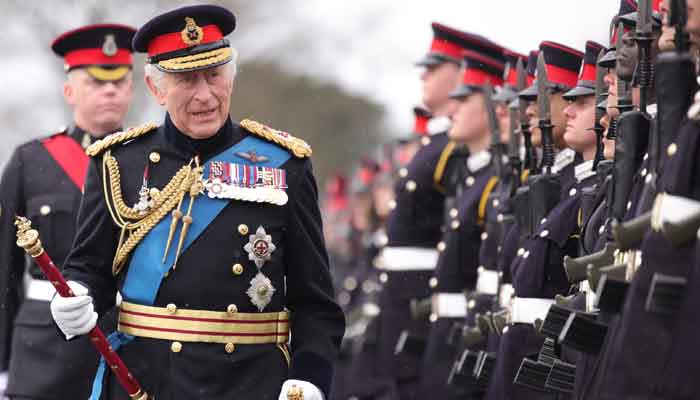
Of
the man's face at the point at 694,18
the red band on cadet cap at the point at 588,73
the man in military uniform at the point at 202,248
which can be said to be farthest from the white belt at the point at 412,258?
the man's face at the point at 694,18

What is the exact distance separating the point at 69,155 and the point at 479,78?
3088 mm

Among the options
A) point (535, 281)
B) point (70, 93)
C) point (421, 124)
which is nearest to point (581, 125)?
point (535, 281)

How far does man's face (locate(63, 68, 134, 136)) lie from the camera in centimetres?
951

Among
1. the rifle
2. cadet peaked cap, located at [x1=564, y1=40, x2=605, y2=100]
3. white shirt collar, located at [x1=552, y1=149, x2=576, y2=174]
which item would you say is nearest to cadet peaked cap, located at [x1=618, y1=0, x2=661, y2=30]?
cadet peaked cap, located at [x1=564, y1=40, x2=605, y2=100]

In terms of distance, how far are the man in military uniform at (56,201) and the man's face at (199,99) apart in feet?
6.81

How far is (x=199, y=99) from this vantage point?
6.77m

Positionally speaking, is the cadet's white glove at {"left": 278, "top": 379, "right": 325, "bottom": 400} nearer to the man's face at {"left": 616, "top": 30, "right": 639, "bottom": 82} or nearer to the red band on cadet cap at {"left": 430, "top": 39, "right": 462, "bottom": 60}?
the man's face at {"left": 616, "top": 30, "right": 639, "bottom": 82}

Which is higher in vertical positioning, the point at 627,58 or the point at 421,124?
the point at 627,58

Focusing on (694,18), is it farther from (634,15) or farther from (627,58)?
(634,15)

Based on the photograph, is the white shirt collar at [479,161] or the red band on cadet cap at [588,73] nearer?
the red band on cadet cap at [588,73]

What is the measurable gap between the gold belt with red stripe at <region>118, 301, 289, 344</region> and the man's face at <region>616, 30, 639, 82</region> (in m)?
1.69

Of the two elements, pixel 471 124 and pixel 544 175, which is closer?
pixel 544 175

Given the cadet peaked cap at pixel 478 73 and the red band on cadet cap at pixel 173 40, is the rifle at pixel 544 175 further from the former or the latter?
the cadet peaked cap at pixel 478 73

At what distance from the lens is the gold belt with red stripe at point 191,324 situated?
21.8 ft
